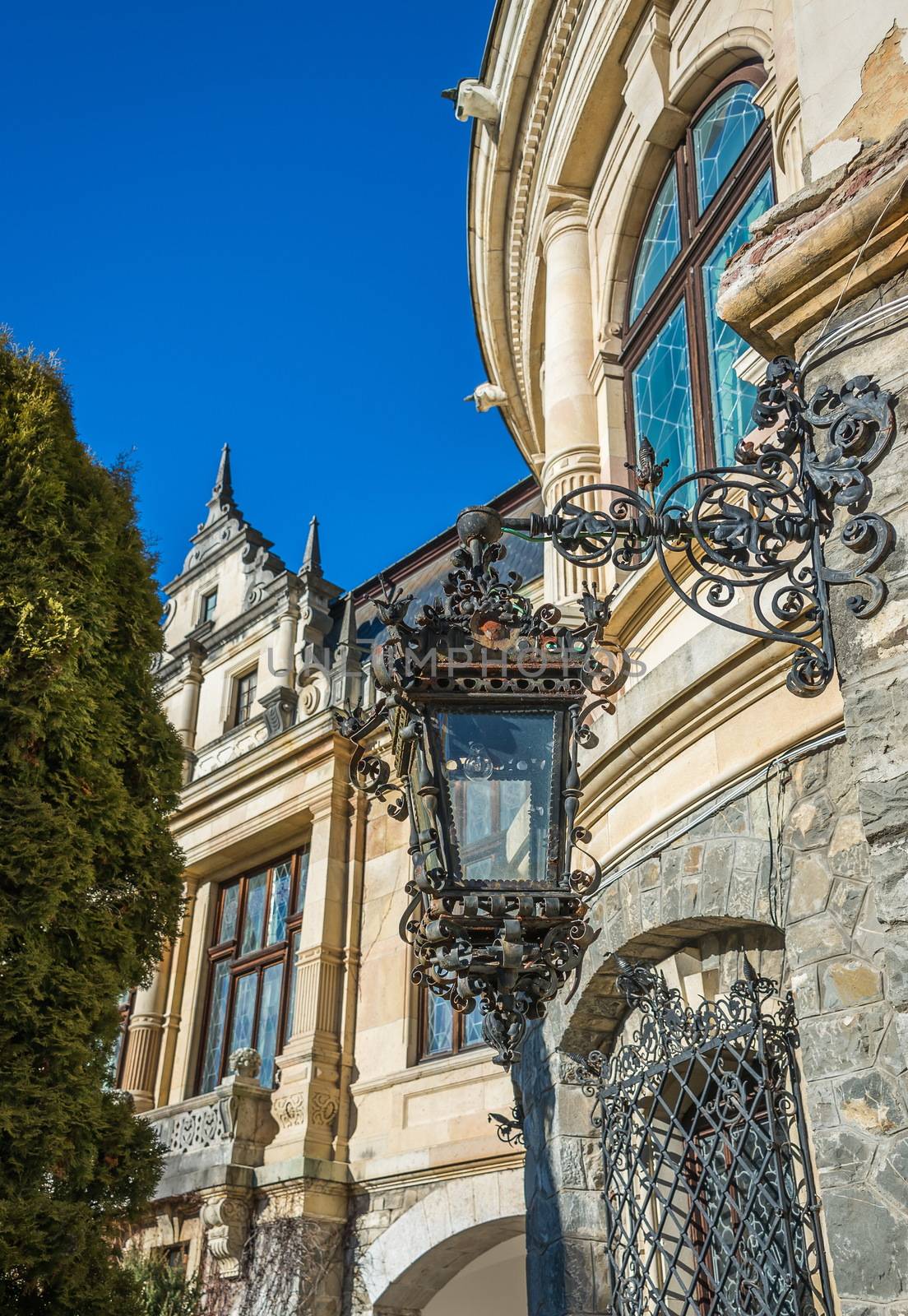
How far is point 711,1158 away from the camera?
4852 mm

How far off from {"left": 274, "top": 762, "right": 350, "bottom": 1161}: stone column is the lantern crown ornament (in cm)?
1008

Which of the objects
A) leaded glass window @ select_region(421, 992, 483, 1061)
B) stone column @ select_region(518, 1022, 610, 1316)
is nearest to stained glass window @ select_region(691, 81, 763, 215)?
stone column @ select_region(518, 1022, 610, 1316)

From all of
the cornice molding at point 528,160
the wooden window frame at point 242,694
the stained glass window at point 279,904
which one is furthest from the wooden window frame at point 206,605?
the cornice molding at point 528,160

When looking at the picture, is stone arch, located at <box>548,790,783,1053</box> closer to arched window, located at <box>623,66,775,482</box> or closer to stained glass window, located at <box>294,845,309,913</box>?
arched window, located at <box>623,66,775,482</box>

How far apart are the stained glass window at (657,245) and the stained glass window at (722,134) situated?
10.8 inches

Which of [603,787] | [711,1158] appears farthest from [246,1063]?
[711,1158]

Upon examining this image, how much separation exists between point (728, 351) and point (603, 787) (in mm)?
2251

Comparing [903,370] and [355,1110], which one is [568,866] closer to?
[903,370]

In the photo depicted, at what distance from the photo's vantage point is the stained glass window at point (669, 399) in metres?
6.76

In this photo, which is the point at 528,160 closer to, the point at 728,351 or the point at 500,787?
the point at 728,351

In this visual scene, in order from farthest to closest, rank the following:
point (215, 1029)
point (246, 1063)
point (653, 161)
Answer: point (215, 1029) < point (246, 1063) < point (653, 161)

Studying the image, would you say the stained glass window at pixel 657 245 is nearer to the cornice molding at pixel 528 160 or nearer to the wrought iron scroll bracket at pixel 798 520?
the cornice molding at pixel 528 160

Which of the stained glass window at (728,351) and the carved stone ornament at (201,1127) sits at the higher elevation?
the stained glass window at (728,351)

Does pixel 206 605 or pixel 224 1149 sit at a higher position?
pixel 206 605
